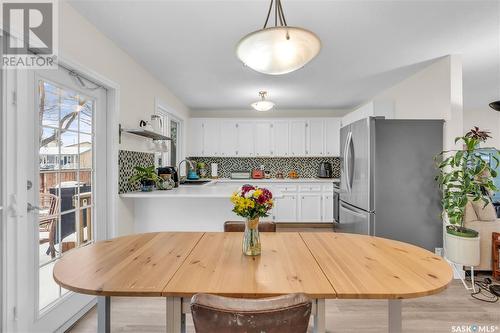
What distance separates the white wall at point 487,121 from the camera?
5.73 metres

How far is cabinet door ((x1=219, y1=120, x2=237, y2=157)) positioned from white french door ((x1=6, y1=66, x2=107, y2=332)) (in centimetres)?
294

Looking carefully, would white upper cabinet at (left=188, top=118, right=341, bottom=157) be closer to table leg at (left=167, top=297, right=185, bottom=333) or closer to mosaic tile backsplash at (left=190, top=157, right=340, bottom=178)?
mosaic tile backsplash at (left=190, top=157, right=340, bottom=178)

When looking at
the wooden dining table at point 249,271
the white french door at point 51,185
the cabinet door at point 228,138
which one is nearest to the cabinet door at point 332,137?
the cabinet door at point 228,138

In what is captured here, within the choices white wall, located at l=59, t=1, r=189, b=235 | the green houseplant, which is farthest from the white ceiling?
the green houseplant

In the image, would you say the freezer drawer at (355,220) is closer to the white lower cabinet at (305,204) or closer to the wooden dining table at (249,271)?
the white lower cabinet at (305,204)

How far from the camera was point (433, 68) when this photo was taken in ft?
10.0

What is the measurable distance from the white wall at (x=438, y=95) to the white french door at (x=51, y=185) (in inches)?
143

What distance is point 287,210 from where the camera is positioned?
4926mm

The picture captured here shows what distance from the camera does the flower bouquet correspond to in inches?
50.4

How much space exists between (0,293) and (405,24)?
11.1ft

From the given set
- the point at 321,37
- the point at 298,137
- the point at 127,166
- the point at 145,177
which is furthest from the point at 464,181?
the point at 127,166

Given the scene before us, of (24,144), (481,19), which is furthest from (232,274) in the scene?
(481,19)

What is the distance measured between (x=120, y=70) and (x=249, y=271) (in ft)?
8.08

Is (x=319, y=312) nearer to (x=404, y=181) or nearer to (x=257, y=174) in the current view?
(x=404, y=181)
